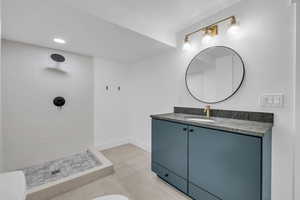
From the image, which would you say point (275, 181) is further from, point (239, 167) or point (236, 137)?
→ point (236, 137)

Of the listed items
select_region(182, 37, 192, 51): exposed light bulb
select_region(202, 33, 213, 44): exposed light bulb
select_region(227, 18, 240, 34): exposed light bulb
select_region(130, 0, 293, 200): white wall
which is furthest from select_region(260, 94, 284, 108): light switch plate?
select_region(182, 37, 192, 51): exposed light bulb

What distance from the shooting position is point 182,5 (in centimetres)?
150

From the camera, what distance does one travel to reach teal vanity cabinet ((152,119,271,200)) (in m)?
0.95

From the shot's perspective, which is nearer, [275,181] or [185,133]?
[275,181]

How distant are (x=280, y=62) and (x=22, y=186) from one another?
7.72 ft

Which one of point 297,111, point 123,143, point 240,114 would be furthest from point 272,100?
point 123,143

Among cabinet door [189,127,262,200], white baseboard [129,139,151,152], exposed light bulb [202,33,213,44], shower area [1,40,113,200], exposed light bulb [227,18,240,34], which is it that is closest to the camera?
cabinet door [189,127,262,200]

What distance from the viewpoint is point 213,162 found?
45.8 inches

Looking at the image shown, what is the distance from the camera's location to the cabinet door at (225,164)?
0.94 m

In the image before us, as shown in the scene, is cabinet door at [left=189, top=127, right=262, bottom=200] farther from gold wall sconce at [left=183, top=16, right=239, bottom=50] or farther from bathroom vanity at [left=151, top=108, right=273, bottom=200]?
gold wall sconce at [left=183, top=16, right=239, bottom=50]

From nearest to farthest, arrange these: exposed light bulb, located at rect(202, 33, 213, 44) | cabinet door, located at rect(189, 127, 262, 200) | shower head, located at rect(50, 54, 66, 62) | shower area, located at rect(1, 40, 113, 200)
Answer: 1. cabinet door, located at rect(189, 127, 262, 200)
2. exposed light bulb, located at rect(202, 33, 213, 44)
3. shower area, located at rect(1, 40, 113, 200)
4. shower head, located at rect(50, 54, 66, 62)

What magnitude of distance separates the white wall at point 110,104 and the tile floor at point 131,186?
30.3 inches

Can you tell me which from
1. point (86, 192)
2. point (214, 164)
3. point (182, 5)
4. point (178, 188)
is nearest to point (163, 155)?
point (178, 188)

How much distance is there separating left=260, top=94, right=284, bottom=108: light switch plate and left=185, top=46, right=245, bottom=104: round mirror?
0.26 meters
